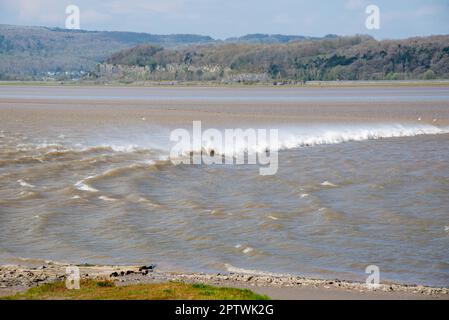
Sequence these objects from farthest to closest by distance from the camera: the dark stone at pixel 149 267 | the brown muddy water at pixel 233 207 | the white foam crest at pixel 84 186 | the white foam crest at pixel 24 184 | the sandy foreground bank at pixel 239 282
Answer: the white foam crest at pixel 24 184, the white foam crest at pixel 84 186, the brown muddy water at pixel 233 207, the dark stone at pixel 149 267, the sandy foreground bank at pixel 239 282

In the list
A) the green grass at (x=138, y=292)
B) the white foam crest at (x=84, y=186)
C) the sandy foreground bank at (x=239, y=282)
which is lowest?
the sandy foreground bank at (x=239, y=282)

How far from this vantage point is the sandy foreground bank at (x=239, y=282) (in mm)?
11641

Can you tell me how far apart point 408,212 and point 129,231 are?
697cm

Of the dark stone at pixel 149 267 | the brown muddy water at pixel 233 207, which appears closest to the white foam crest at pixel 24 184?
the brown muddy water at pixel 233 207

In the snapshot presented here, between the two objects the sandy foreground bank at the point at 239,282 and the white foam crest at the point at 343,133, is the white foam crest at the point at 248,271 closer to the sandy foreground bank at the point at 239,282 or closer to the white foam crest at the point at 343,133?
the sandy foreground bank at the point at 239,282

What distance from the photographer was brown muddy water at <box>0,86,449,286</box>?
48.6 ft

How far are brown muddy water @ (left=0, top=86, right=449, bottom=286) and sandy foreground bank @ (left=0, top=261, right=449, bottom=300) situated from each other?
0.81 metres

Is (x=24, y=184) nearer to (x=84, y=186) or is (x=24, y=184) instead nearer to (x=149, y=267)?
(x=84, y=186)

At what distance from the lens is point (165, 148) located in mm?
33938

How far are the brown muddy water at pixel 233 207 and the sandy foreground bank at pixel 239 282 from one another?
0.81 m

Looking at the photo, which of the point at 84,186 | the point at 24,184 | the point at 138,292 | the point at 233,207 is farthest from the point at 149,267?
the point at 24,184

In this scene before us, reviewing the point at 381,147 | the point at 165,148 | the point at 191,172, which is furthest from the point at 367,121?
the point at 191,172

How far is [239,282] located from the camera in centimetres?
1258
